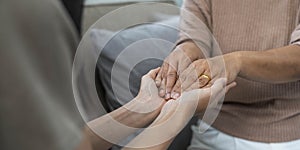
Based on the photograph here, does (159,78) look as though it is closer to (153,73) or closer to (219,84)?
(153,73)

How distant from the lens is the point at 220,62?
1178 mm

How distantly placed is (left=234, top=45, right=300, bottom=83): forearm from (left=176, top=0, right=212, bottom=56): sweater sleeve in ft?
0.44

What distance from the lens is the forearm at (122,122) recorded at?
1.14m

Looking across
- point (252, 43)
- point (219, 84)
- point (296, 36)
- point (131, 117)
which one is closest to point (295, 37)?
point (296, 36)

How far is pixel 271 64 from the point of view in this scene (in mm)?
1187

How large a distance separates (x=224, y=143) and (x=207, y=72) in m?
0.23

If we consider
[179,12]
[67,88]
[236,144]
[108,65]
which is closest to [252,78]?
[236,144]

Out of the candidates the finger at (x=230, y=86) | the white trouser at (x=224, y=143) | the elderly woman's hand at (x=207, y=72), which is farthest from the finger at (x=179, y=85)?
the white trouser at (x=224, y=143)

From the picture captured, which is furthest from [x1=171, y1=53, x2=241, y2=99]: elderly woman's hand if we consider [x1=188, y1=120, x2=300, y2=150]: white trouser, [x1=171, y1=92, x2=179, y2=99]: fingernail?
[x1=188, y1=120, x2=300, y2=150]: white trouser

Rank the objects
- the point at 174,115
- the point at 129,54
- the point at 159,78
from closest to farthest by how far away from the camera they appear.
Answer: the point at 174,115 → the point at 159,78 → the point at 129,54

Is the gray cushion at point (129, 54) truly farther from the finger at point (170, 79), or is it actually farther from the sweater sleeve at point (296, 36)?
the sweater sleeve at point (296, 36)

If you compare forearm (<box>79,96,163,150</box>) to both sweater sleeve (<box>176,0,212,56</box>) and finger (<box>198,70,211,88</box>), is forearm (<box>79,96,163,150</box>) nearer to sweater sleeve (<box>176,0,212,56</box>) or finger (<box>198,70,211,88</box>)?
finger (<box>198,70,211,88</box>)

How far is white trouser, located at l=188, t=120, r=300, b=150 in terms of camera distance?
1.24 meters

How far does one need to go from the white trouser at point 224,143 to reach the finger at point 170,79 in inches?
8.7
